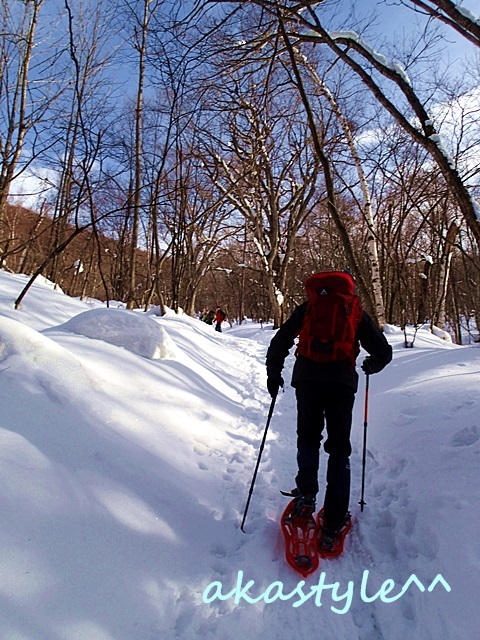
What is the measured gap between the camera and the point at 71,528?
1745mm

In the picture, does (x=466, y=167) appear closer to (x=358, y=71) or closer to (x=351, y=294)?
(x=358, y=71)

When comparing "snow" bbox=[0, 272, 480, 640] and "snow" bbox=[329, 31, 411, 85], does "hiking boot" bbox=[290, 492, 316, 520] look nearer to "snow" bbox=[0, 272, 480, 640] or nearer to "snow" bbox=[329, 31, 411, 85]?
"snow" bbox=[0, 272, 480, 640]

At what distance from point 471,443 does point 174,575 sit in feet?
7.54

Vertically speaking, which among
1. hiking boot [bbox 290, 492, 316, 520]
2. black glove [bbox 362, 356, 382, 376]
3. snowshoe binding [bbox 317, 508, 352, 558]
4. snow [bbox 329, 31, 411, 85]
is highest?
snow [bbox 329, 31, 411, 85]

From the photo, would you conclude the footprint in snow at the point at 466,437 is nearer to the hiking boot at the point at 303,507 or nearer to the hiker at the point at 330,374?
the hiker at the point at 330,374

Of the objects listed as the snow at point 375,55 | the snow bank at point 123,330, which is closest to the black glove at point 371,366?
the snow bank at point 123,330

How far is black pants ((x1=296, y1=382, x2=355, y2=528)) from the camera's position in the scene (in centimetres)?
233

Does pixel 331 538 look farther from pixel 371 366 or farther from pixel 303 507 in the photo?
pixel 371 366

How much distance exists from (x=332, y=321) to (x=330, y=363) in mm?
308

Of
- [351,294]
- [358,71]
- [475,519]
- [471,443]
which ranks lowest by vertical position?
[475,519]

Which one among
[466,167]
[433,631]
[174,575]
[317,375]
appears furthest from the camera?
[466,167]

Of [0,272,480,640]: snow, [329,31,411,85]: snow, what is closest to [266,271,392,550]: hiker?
[0,272,480,640]: snow

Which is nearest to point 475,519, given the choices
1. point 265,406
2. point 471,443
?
point 471,443

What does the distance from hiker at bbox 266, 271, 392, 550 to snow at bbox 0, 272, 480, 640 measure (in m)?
0.32
